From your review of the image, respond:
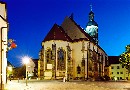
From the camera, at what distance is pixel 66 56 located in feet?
251

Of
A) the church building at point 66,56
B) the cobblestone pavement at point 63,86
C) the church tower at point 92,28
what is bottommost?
the cobblestone pavement at point 63,86

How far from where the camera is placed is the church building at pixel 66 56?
75250 millimetres

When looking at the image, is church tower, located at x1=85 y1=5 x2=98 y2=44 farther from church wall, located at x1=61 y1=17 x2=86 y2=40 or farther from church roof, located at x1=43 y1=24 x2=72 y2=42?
church roof, located at x1=43 y1=24 x2=72 y2=42

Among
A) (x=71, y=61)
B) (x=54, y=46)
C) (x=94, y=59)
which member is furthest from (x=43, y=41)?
(x=94, y=59)

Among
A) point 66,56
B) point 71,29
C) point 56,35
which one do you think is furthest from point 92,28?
point 66,56

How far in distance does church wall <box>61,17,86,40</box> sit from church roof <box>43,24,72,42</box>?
202 cm

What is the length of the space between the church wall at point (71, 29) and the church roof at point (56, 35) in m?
2.02

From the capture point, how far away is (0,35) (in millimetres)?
27312

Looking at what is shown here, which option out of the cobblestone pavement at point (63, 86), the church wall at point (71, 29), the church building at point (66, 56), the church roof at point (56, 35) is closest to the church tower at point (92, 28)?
the church wall at point (71, 29)

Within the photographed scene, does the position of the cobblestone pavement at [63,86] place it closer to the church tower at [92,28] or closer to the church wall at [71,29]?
the church wall at [71,29]

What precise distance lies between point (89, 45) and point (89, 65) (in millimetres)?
5083

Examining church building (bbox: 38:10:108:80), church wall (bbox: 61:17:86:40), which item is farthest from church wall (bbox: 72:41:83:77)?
church wall (bbox: 61:17:86:40)

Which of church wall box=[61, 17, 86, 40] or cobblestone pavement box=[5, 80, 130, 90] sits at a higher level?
Answer: church wall box=[61, 17, 86, 40]

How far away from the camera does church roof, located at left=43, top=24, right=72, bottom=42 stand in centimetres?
7681
